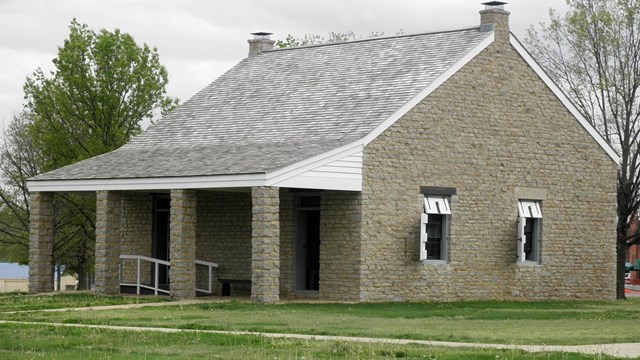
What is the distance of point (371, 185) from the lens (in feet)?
104

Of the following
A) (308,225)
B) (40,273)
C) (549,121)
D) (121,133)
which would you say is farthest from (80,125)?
(549,121)

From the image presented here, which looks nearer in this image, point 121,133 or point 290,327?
point 290,327

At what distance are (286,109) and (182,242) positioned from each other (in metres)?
5.74

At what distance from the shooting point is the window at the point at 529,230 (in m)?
35.3

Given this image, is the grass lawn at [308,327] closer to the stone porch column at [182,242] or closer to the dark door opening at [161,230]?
the stone porch column at [182,242]

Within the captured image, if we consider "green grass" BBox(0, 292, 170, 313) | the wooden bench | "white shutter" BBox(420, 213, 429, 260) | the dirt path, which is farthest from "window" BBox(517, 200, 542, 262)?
the dirt path

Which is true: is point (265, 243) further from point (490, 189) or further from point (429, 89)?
point (490, 189)

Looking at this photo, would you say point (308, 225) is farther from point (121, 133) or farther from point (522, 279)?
point (121, 133)

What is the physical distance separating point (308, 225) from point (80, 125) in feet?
40.3

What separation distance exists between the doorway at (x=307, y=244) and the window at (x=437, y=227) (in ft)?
8.71

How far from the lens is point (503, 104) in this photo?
3531cm

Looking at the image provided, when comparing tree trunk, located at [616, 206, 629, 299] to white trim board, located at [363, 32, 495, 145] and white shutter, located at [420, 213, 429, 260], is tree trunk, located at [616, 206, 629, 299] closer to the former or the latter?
white trim board, located at [363, 32, 495, 145]

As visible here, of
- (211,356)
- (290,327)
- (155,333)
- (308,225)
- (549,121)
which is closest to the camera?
(211,356)

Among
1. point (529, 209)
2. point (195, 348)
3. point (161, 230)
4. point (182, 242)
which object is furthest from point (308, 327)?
point (161, 230)
